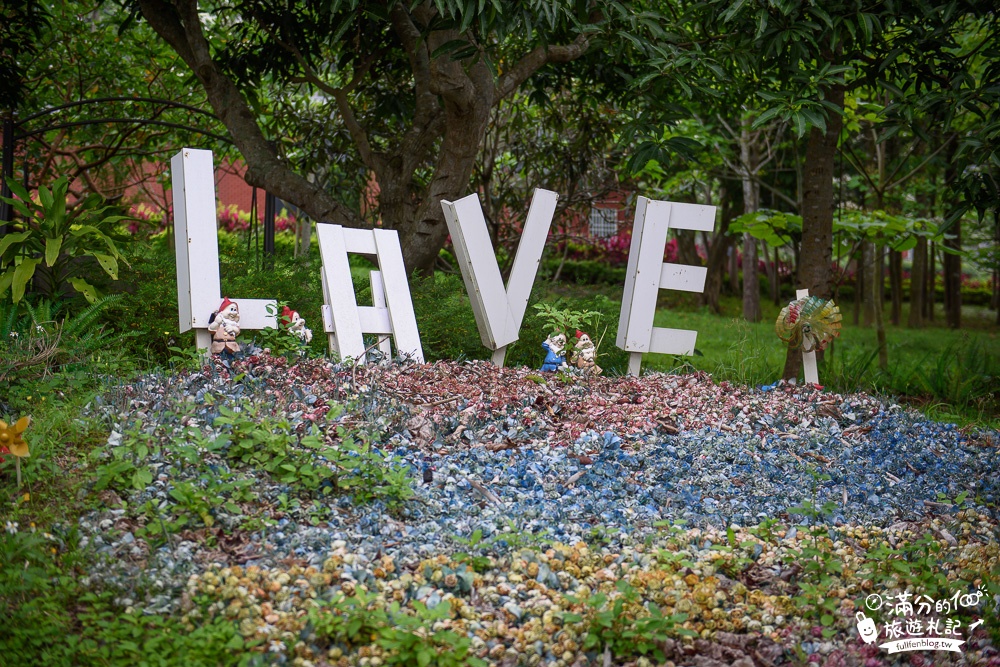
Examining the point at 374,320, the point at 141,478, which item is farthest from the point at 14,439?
the point at 374,320

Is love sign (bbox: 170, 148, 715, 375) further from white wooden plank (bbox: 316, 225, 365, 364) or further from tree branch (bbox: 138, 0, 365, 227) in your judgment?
tree branch (bbox: 138, 0, 365, 227)

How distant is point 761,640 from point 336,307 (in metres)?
2.87

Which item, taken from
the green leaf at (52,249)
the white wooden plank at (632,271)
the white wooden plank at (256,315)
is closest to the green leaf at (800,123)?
the white wooden plank at (632,271)

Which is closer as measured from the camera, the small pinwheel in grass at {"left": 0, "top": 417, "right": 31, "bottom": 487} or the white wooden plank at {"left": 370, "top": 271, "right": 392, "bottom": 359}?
the small pinwheel in grass at {"left": 0, "top": 417, "right": 31, "bottom": 487}

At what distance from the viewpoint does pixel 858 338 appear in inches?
420

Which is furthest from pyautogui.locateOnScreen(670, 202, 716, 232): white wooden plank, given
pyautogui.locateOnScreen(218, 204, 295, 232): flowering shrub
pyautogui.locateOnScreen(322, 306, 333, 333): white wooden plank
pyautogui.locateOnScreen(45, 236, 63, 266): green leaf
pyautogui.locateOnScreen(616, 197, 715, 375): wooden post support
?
pyautogui.locateOnScreen(218, 204, 295, 232): flowering shrub

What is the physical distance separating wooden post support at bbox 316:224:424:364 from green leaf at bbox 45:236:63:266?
149 centimetres

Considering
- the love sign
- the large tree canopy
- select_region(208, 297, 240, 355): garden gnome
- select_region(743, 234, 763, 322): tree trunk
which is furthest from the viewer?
select_region(743, 234, 763, 322): tree trunk

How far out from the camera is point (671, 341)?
17.0 ft

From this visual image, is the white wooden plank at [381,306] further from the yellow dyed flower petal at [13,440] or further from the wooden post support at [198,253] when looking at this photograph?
the yellow dyed flower petal at [13,440]

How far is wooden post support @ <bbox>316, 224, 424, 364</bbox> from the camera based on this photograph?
14.9 feet

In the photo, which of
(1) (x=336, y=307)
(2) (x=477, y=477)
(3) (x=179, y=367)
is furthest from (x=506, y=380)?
(3) (x=179, y=367)

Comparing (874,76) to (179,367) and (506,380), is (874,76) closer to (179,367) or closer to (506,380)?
(506,380)

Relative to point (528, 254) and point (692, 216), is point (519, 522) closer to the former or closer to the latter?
point (528, 254)
